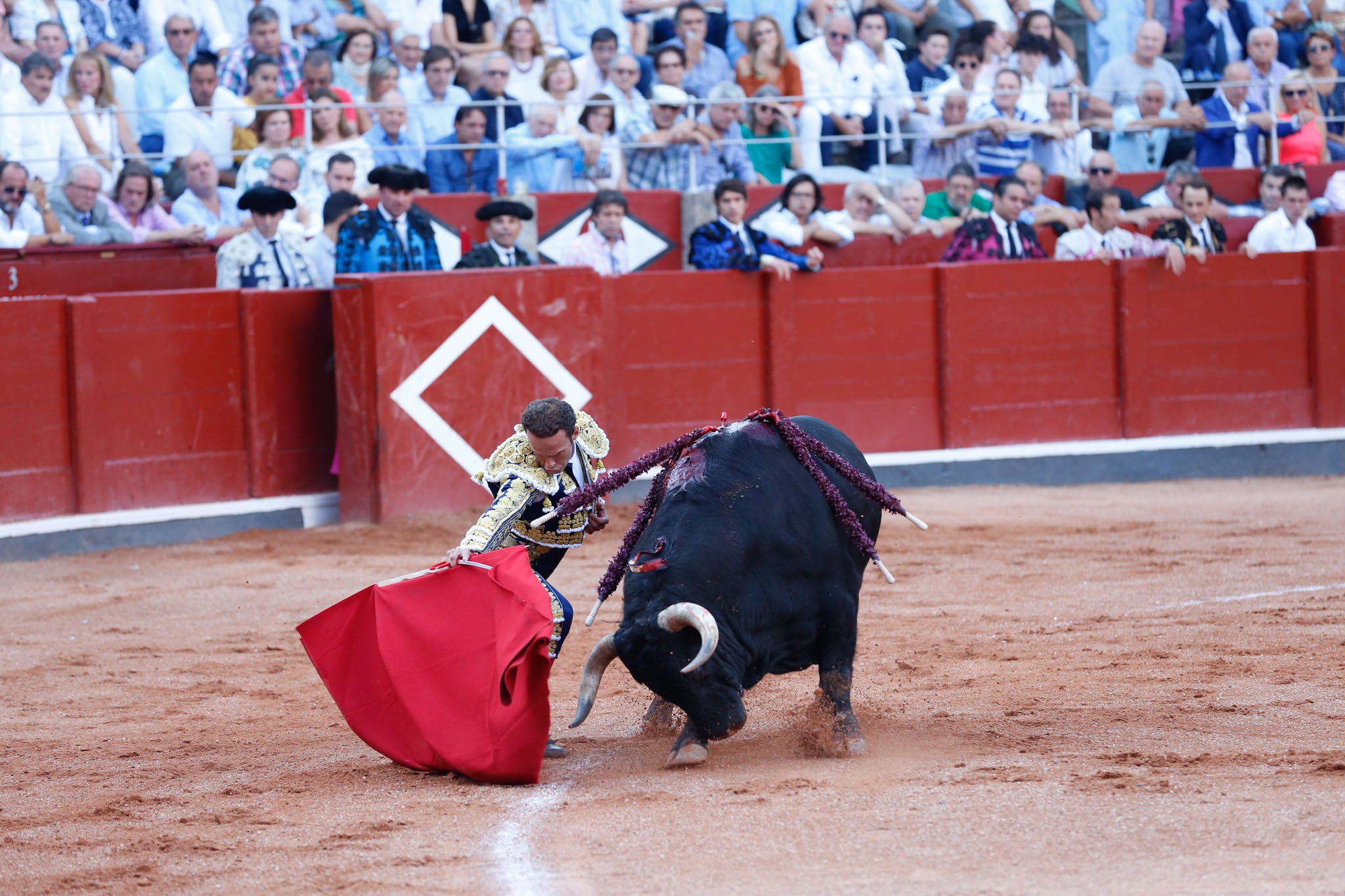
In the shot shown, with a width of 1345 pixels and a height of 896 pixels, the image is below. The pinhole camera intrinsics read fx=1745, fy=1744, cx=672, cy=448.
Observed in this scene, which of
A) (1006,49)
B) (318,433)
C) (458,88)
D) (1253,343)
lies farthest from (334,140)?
(1253,343)

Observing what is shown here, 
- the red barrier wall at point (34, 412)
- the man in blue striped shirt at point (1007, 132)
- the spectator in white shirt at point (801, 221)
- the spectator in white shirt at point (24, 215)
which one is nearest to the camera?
the red barrier wall at point (34, 412)

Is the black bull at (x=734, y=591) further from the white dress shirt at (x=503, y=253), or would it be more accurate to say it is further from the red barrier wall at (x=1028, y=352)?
the red barrier wall at (x=1028, y=352)

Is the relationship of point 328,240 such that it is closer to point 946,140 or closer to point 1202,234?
point 946,140

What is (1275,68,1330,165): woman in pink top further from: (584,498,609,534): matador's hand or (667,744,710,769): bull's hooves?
(667,744,710,769): bull's hooves

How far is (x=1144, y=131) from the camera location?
11656mm

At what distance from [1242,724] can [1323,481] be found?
5917 millimetres

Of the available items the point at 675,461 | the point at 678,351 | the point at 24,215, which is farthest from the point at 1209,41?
the point at 675,461

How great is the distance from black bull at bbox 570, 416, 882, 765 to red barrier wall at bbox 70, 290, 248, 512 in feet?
14.8

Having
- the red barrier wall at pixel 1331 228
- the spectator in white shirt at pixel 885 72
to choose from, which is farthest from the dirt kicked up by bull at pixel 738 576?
the red barrier wall at pixel 1331 228

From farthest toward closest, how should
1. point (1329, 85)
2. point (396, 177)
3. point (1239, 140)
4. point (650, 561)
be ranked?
point (1329, 85), point (1239, 140), point (396, 177), point (650, 561)

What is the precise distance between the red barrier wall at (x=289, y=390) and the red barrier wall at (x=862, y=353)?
2468mm

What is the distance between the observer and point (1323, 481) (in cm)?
998

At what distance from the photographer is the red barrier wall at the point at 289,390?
8672 millimetres

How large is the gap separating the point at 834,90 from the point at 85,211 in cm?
465
